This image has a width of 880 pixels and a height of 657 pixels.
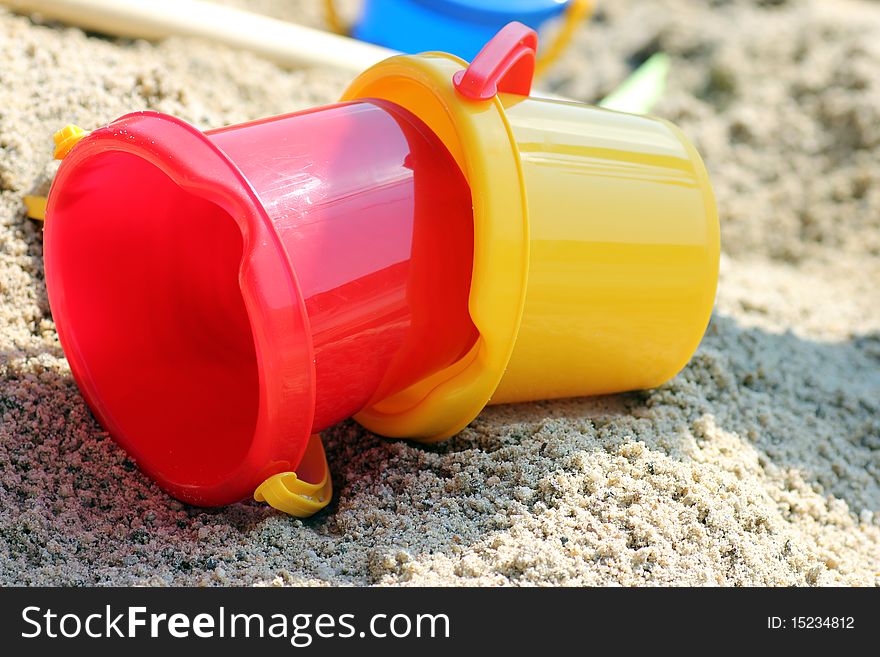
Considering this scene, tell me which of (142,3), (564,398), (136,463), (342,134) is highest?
(342,134)

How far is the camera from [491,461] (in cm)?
130

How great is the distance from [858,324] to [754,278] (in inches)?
8.3

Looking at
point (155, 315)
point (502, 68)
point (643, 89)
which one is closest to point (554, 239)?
point (502, 68)

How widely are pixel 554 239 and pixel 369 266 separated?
236 millimetres

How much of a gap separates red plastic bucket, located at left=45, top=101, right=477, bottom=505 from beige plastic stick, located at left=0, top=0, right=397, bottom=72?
25.5 inches

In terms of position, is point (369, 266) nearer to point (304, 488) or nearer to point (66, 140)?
point (304, 488)

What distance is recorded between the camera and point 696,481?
4.32ft

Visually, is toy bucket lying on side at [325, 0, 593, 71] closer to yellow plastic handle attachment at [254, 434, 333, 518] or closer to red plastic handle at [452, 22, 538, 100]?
red plastic handle at [452, 22, 538, 100]

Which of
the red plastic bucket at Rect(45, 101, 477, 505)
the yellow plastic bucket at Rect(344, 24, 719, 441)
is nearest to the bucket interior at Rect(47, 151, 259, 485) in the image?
the red plastic bucket at Rect(45, 101, 477, 505)

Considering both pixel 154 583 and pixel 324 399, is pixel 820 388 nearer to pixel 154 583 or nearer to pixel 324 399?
pixel 324 399

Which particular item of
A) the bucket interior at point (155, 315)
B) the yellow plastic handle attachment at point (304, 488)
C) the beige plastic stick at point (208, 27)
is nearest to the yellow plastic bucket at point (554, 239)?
the yellow plastic handle attachment at point (304, 488)

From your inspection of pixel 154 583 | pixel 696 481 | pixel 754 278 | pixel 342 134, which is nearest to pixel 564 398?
pixel 696 481

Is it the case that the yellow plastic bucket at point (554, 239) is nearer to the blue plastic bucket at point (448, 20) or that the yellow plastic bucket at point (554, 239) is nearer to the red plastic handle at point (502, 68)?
the red plastic handle at point (502, 68)

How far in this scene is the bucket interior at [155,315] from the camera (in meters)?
1.34
